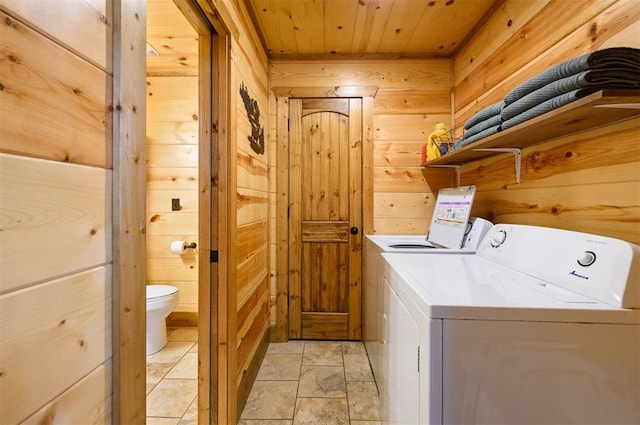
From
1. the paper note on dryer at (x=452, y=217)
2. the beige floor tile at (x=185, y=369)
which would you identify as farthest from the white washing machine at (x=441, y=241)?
the beige floor tile at (x=185, y=369)

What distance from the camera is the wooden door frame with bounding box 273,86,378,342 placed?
2.43 m

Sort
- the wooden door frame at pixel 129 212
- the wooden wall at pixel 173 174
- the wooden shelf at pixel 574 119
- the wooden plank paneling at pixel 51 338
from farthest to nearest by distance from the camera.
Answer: the wooden wall at pixel 173 174
the wooden shelf at pixel 574 119
the wooden door frame at pixel 129 212
the wooden plank paneling at pixel 51 338

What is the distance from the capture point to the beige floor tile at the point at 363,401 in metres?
1.60

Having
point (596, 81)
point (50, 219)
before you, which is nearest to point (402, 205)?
point (596, 81)

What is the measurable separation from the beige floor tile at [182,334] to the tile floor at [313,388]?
2.26 feet

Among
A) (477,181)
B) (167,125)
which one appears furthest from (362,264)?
(167,125)

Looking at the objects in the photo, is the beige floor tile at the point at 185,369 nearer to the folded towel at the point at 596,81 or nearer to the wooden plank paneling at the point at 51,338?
the wooden plank paneling at the point at 51,338

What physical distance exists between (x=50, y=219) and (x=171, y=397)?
1.68 meters

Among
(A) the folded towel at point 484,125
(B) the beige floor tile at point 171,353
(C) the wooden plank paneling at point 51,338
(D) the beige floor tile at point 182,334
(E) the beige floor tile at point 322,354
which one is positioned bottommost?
(E) the beige floor tile at point 322,354

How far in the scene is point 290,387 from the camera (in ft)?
6.03

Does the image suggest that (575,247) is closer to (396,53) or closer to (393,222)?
(393,222)

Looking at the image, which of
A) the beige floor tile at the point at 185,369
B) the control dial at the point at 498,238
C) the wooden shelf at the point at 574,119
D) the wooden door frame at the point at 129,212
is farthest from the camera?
the beige floor tile at the point at 185,369

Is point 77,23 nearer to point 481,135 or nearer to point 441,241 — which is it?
point 481,135

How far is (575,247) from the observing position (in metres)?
0.92
